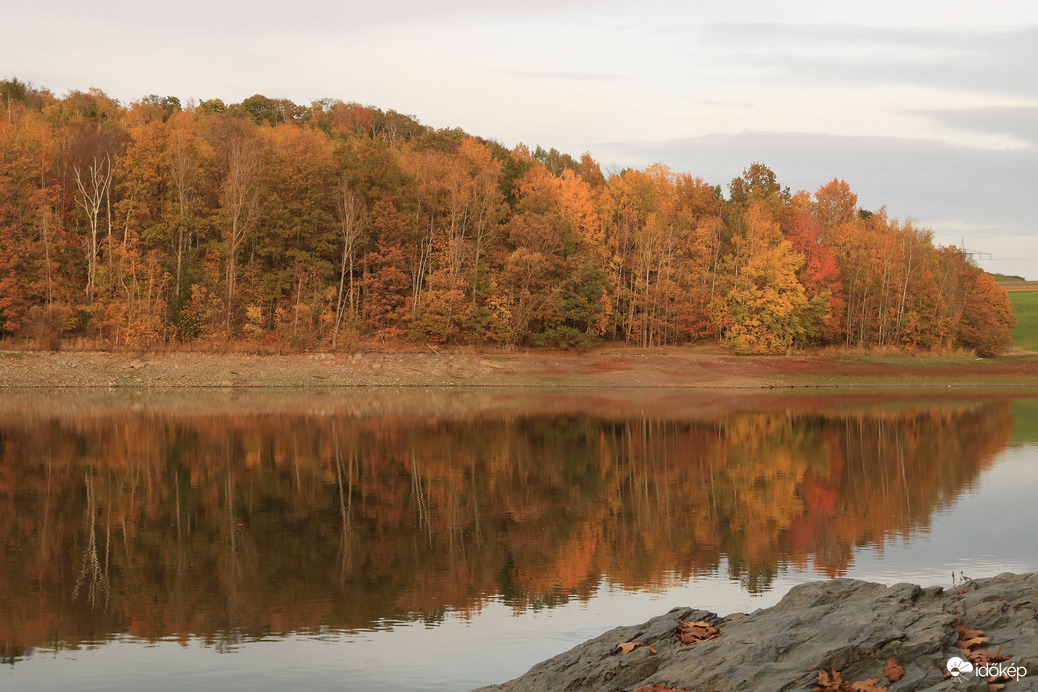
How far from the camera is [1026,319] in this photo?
116 metres

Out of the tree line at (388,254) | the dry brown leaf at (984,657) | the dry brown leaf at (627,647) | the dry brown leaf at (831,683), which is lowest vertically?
the dry brown leaf at (627,647)

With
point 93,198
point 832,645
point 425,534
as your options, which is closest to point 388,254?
point 93,198

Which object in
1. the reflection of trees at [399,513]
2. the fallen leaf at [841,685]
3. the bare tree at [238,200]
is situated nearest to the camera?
the fallen leaf at [841,685]

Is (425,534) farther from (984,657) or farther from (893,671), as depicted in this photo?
(984,657)

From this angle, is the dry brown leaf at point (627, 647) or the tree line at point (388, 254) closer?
the dry brown leaf at point (627, 647)

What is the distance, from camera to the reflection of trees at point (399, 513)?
41.6ft

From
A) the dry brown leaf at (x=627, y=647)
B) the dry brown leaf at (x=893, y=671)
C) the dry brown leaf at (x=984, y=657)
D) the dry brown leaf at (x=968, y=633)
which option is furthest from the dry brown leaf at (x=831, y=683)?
the dry brown leaf at (x=627, y=647)

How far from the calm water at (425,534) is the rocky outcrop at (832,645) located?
189 centimetres

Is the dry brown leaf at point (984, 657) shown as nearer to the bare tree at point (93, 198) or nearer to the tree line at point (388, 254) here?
the tree line at point (388, 254)

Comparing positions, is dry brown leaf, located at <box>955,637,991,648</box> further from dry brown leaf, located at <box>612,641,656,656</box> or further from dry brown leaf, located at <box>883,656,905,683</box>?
dry brown leaf, located at <box>612,641,656,656</box>

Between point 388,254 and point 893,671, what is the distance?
6117 centimetres

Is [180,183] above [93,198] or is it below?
above

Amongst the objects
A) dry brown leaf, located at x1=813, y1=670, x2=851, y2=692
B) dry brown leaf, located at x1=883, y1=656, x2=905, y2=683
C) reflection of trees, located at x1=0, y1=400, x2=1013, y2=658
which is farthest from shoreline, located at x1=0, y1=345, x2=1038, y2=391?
dry brown leaf, located at x1=883, y1=656, x2=905, y2=683

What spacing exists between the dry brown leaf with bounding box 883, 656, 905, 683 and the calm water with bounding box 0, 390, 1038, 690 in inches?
162
